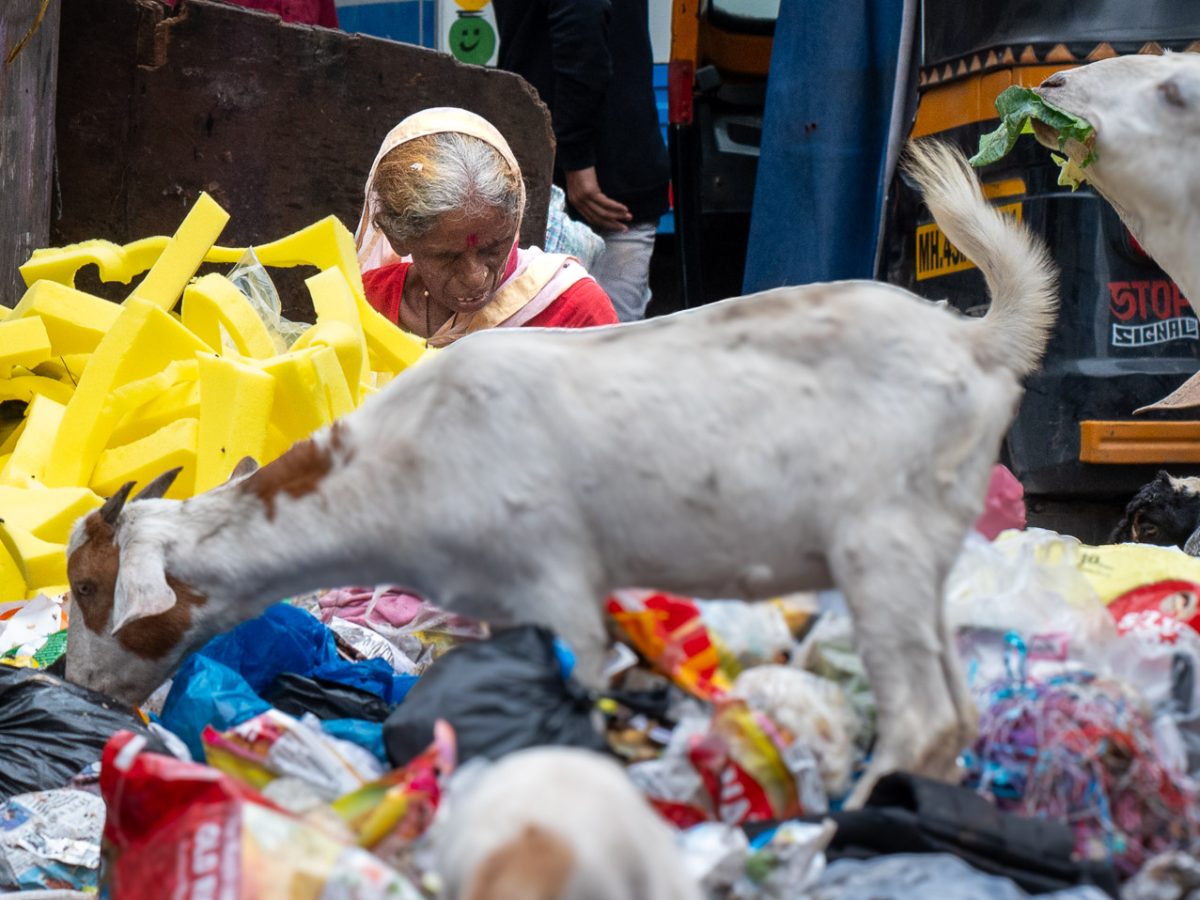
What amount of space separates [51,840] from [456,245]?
260cm

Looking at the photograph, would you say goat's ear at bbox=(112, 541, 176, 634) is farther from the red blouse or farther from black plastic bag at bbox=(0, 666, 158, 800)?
the red blouse

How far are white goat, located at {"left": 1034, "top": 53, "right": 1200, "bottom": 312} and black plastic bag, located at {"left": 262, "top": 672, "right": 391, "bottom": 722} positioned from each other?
195cm

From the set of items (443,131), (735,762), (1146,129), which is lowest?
(735,762)

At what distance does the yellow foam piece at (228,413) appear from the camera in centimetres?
397

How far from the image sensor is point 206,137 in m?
6.11

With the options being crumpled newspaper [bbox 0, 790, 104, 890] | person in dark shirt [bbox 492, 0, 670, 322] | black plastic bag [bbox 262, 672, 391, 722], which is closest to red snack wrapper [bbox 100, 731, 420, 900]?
crumpled newspaper [bbox 0, 790, 104, 890]

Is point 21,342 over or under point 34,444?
over

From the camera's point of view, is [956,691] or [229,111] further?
[229,111]

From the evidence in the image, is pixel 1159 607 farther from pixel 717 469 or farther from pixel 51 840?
pixel 51 840

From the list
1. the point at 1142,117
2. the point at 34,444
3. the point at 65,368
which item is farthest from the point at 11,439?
the point at 1142,117

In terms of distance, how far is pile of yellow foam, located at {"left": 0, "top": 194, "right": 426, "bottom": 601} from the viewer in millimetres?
4000

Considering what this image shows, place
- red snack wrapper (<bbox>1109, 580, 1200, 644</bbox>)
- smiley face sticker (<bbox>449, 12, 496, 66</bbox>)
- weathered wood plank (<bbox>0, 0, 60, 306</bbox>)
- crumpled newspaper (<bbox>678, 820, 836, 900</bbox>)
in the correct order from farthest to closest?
smiley face sticker (<bbox>449, 12, 496, 66</bbox>)
weathered wood plank (<bbox>0, 0, 60, 306</bbox>)
red snack wrapper (<bbox>1109, 580, 1200, 644</bbox>)
crumpled newspaper (<bbox>678, 820, 836, 900</bbox>)

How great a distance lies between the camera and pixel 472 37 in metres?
9.21

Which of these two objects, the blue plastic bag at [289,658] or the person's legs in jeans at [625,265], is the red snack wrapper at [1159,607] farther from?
the person's legs in jeans at [625,265]
